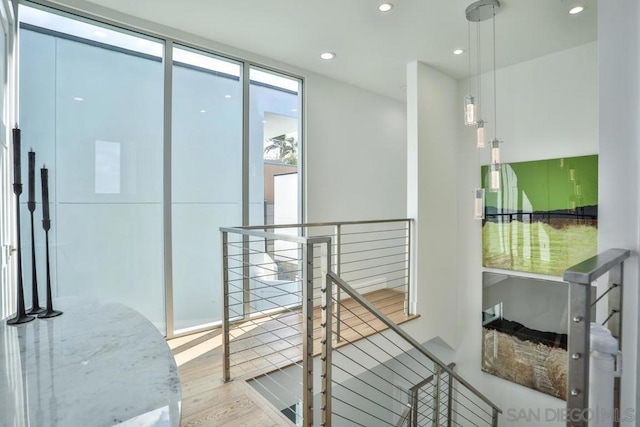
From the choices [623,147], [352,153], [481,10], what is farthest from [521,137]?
[623,147]

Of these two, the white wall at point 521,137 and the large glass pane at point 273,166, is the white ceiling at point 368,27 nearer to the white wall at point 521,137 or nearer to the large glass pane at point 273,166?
the white wall at point 521,137

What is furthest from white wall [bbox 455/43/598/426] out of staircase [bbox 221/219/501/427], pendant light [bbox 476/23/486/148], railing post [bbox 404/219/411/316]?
railing post [bbox 404/219/411/316]

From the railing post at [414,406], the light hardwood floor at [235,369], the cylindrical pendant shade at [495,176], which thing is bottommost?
the railing post at [414,406]

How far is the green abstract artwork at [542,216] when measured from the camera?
323 cm

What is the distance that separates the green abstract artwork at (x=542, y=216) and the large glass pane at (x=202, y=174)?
285 centimetres

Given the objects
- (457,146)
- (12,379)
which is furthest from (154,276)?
(457,146)

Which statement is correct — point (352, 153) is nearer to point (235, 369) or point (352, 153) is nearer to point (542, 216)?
point (542, 216)

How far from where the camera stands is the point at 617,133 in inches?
59.4

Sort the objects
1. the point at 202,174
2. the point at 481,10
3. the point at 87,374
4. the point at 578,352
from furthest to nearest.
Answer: the point at 202,174 → the point at 481,10 → the point at 578,352 → the point at 87,374

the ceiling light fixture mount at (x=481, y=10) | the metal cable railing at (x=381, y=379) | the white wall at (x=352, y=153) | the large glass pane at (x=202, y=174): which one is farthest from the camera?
the white wall at (x=352, y=153)

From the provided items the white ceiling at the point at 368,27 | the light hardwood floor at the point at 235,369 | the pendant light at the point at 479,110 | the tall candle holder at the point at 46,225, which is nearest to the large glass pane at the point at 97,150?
the white ceiling at the point at 368,27

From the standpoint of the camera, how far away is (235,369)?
2518mm

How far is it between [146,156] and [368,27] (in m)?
2.21

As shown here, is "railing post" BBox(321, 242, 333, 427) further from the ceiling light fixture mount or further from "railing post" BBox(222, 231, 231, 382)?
the ceiling light fixture mount
